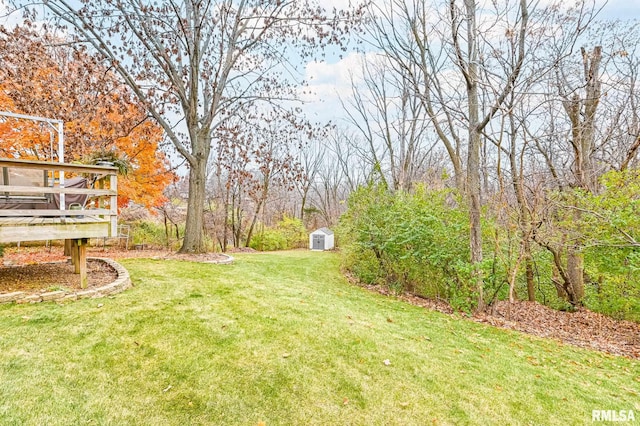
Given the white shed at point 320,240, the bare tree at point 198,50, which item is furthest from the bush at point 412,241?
the white shed at point 320,240

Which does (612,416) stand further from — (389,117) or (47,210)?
(389,117)

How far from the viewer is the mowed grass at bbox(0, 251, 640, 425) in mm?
2207

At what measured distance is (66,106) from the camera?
807 centimetres

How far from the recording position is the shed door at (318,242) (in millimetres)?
A: 18078

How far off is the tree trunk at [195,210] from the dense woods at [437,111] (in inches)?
1.4

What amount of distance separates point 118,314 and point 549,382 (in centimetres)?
469

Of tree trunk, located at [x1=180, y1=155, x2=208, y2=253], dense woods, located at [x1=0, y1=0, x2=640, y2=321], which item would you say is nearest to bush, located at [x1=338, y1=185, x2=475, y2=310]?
dense woods, located at [x1=0, y1=0, x2=640, y2=321]

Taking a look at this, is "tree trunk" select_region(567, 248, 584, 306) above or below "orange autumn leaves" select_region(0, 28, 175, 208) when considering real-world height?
below

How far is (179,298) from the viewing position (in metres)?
4.13

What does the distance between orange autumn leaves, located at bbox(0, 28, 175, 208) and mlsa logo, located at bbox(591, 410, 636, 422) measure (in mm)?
9270

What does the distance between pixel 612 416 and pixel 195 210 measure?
798 centimetres

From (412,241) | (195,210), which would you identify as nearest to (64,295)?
(195,210)

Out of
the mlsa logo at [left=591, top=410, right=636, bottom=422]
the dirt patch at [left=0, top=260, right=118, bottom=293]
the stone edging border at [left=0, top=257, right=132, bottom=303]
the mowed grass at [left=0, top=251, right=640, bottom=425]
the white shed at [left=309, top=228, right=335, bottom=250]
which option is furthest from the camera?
the white shed at [left=309, top=228, right=335, bottom=250]

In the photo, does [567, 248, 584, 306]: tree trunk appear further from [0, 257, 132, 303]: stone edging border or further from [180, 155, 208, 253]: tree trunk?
[0, 257, 132, 303]: stone edging border
